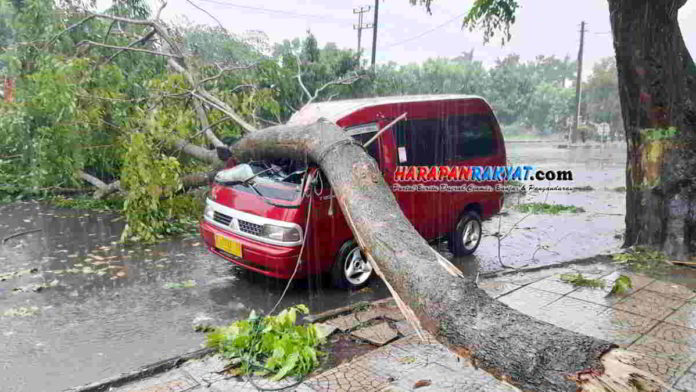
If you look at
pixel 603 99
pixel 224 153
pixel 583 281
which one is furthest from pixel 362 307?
pixel 603 99

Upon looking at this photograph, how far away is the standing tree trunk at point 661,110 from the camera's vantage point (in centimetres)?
604

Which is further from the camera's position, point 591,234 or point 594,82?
point 594,82

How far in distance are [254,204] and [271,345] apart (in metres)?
1.97

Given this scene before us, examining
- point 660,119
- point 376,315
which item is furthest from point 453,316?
point 660,119

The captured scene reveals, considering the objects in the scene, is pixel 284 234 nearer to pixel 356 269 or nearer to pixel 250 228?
pixel 250 228

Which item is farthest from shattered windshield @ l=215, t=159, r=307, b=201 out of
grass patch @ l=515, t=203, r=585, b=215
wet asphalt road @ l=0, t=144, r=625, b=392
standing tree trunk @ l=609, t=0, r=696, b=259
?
grass patch @ l=515, t=203, r=585, b=215

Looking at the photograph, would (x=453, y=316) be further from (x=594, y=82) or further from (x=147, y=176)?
(x=594, y=82)

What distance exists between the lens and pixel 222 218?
5.73 meters

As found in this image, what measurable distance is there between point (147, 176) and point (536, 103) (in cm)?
5261

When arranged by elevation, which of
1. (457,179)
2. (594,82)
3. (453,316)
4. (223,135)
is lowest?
(453,316)

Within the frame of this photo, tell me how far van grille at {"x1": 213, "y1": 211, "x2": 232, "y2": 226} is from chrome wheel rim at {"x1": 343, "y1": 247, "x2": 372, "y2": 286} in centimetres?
144

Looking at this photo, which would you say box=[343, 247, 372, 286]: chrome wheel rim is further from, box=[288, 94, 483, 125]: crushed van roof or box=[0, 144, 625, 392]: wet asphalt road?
box=[288, 94, 483, 125]: crushed van roof

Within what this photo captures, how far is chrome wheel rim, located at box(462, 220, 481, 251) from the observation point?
715cm

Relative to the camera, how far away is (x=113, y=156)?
9789 millimetres
